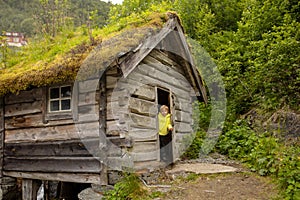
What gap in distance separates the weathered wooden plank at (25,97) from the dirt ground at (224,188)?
3.66 m

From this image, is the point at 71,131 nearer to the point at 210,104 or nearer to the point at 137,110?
the point at 137,110

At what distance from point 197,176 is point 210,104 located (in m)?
7.40

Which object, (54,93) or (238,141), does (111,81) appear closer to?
(54,93)

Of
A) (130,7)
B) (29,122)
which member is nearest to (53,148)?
(29,122)

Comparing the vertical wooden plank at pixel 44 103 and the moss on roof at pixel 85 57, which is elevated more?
the moss on roof at pixel 85 57

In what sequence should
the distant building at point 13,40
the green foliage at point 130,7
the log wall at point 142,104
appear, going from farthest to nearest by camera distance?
the green foliage at point 130,7 < the distant building at point 13,40 < the log wall at point 142,104

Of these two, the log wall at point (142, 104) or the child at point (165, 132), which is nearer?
the log wall at point (142, 104)

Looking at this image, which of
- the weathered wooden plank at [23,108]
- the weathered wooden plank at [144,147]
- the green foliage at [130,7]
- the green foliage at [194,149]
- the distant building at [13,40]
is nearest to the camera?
the weathered wooden plank at [144,147]

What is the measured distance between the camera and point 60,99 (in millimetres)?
6613

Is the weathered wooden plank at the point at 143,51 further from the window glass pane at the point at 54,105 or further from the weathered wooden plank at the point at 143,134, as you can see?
the window glass pane at the point at 54,105

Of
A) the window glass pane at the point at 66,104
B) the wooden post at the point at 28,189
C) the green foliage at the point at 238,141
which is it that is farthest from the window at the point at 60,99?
the green foliage at the point at 238,141

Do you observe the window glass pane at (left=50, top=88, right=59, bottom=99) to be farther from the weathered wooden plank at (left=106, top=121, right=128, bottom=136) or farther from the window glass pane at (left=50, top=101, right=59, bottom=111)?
the weathered wooden plank at (left=106, top=121, right=128, bottom=136)

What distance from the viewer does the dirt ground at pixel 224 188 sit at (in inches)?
195

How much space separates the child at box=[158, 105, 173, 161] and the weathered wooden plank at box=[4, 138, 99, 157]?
6.68ft
